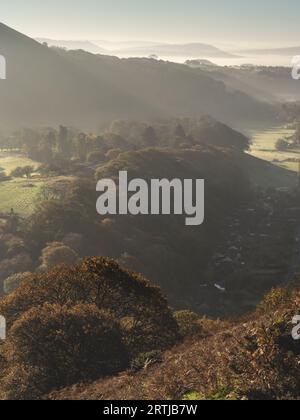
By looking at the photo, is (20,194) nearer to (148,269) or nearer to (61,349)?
(148,269)

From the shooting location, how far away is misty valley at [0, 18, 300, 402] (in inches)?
928

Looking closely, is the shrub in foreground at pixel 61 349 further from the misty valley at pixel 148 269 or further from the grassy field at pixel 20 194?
the grassy field at pixel 20 194

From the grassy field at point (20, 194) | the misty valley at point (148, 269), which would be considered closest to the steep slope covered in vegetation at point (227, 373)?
the misty valley at point (148, 269)

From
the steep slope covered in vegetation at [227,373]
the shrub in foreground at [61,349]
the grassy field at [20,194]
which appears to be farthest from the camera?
the grassy field at [20,194]

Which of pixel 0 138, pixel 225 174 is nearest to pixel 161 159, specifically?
pixel 225 174

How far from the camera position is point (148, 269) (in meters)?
76.2

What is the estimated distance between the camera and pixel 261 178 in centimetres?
15638

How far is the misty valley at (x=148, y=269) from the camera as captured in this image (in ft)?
77.4

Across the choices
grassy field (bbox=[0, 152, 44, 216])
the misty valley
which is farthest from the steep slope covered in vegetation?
grassy field (bbox=[0, 152, 44, 216])

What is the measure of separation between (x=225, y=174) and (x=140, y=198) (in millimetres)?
43178

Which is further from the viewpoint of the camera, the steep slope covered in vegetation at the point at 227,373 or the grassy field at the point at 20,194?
the grassy field at the point at 20,194

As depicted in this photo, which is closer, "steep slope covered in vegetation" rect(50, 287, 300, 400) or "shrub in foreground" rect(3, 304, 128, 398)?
"steep slope covered in vegetation" rect(50, 287, 300, 400)

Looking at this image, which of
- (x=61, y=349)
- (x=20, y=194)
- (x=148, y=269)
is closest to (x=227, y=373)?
(x=61, y=349)

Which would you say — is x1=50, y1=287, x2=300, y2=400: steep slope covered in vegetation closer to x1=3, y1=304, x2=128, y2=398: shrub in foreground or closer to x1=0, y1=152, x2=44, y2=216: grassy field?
x1=3, y1=304, x2=128, y2=398: shrub in foreground
